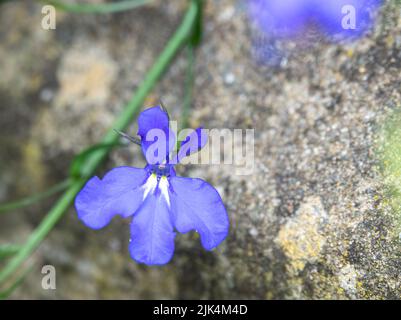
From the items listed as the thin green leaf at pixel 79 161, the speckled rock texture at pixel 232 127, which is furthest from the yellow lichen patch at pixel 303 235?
the thin green leaf at pixel 79 161

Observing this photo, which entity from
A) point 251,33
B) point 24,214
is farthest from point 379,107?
Result: point 24,214

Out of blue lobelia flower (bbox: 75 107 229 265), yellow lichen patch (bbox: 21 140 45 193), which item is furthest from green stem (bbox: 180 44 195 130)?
yellow lichen patch (bbox: 21 140 45 193)

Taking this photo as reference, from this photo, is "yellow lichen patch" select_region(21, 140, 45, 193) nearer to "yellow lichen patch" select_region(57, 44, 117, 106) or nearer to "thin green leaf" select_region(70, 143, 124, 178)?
"yellow lichen patch" select_region(57, 44, 117, 106)

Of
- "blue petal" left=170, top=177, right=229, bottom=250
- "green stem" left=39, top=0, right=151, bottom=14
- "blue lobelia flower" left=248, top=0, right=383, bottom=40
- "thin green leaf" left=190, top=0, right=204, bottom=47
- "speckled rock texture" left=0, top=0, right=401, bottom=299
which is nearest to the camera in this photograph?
"blue petal" left=170, top=177, right=229, bottom=250

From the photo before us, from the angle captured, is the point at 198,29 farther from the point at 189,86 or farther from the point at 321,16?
the point at 321,16

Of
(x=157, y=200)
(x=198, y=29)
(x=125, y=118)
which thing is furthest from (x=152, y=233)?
Answer: (x=198, y=29)

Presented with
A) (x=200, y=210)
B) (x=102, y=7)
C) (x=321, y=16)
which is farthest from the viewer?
(x=102, y=7)
